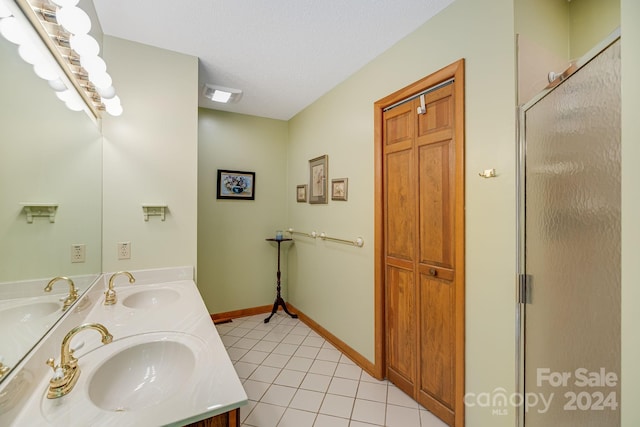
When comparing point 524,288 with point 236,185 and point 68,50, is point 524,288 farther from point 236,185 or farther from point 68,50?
point 236,185

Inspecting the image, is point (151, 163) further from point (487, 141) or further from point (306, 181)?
point (487, 141)

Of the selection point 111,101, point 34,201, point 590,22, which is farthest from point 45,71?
point 590,22

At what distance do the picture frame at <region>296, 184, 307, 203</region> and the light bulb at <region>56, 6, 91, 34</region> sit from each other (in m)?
2.20

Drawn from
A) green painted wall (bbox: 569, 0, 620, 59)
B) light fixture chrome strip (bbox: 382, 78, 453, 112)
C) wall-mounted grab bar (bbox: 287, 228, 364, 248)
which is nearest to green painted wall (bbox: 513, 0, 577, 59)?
green painted wall (bbox: 569, 0, 620, 59)

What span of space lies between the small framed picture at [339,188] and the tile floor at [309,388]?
56.6 inches

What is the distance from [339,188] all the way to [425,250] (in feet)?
3.41

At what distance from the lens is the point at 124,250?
Result: 1.81 metres

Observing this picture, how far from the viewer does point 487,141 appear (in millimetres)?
1328

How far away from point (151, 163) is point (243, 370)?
1.76m

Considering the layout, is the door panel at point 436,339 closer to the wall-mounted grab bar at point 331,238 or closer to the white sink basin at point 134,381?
the wall-mounted grab bar at point 331,238

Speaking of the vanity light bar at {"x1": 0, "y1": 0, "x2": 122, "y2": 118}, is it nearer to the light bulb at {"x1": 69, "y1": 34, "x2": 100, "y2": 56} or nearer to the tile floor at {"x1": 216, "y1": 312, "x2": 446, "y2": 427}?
the light bulb at {"x1": 69, "y1": 34, "x2": 100, "y2": 56}

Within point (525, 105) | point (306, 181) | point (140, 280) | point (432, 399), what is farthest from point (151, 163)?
point (432, 399)

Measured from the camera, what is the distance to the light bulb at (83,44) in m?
1.12

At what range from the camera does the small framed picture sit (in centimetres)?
240
